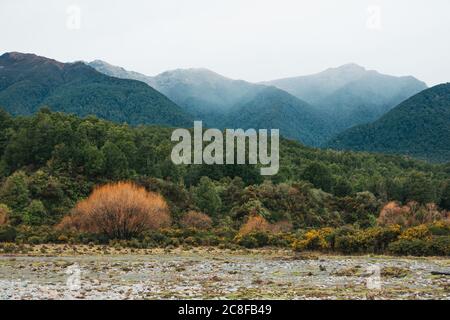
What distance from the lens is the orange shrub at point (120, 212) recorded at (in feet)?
125

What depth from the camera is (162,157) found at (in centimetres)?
7406

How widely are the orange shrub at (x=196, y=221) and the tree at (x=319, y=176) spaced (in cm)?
2511

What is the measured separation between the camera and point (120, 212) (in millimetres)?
38500

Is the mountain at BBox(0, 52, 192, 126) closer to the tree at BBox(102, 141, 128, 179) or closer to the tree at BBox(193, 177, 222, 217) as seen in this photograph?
the tree at BBox(102, 141, 128, 179)

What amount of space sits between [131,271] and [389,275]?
33.1 ft

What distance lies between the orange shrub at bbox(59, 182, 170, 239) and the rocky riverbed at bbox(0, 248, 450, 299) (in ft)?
21.5

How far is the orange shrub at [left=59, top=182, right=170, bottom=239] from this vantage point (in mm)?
37969

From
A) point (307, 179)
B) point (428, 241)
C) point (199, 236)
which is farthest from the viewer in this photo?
point (307, 179)

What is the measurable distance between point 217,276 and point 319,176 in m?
51.8

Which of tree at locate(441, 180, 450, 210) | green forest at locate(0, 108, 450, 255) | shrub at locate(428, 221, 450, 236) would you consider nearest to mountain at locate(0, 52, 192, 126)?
green forest at locate(0, 108, 450, 255)

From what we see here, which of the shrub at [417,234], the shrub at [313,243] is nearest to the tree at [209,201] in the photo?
the shrub at [313,243]

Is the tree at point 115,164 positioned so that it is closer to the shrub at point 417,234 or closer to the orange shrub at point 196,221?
the orange shrub at point 196,221
